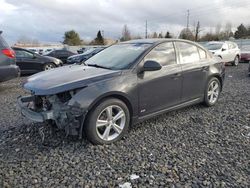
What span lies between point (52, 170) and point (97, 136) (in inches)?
32.7

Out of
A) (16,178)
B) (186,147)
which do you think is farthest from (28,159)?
(186,147)

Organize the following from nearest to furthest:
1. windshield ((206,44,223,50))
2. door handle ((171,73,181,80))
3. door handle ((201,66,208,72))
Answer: door handle ((171,73,181,80))
door handle ((201,66,208,72))
windshield ((206,44,223,50))

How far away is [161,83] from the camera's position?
14.8ft

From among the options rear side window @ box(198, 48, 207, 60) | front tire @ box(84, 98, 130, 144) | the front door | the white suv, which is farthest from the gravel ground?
the white suv

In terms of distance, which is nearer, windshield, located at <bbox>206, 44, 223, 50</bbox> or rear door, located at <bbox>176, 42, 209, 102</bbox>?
rear door, located at <bbox>176, 42, 209, 102</bbox>

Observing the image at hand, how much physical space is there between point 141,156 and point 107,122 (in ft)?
2.40

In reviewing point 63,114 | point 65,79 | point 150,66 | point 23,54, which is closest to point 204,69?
point 150,66

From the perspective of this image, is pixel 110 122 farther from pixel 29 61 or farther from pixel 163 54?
pixel 29 61

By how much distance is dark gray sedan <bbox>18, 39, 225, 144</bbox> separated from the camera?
361 centimetres

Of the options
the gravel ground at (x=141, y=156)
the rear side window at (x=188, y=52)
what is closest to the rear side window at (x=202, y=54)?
the rear side window at (x=188, y=52)

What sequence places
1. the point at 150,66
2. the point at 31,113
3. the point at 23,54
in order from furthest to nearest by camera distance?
the point at 23,54 → the point at 150,66 → the point at 31,113

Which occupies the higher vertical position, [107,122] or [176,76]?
[176,76]

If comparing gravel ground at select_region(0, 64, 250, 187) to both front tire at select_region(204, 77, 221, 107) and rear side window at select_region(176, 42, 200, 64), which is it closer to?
front tire at select_region(204, 77, 221, 107)

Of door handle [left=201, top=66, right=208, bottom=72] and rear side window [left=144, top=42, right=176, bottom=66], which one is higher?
rear side window [left=144, top=42, right=176, bottom=66]
